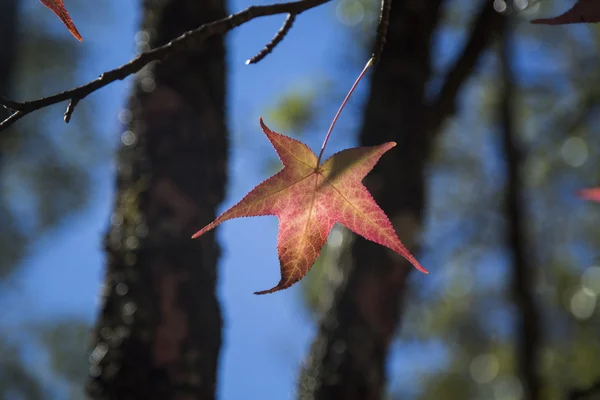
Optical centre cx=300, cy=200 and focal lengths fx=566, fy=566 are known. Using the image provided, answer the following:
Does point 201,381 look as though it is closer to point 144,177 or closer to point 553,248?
point 144,177

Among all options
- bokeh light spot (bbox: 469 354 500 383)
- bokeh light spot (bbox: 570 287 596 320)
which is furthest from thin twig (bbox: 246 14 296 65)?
bokeh light spot (bbox: 469 354 500 383)

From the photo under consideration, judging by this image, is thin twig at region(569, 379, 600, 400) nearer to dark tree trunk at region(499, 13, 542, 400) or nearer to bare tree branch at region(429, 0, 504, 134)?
dark tree trunk at region(499, 13, 542, 400)

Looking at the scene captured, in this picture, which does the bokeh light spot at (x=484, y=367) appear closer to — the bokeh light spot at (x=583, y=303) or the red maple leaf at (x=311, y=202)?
the bokeh light spot at (x=583, y=303)

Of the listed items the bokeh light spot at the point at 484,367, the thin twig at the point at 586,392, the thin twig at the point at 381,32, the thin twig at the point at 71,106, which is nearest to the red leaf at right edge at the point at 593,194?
the thin twig at the point at 586,392

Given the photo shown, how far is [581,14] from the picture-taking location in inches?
11.2

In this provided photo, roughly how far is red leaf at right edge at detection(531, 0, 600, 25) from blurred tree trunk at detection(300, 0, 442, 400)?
2.51 feet

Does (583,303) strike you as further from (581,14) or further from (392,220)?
(581,14)

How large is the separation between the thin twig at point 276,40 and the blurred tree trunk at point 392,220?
2.42 ft

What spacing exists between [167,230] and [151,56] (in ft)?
1.94

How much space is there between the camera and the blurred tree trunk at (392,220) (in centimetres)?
97

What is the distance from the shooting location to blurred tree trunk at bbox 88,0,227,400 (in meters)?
0.75

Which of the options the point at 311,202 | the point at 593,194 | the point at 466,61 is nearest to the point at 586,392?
the point at 593,194

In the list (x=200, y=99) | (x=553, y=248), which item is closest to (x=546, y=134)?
(x=553, y=248)

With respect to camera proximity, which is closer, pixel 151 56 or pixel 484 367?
pixel 151 56
